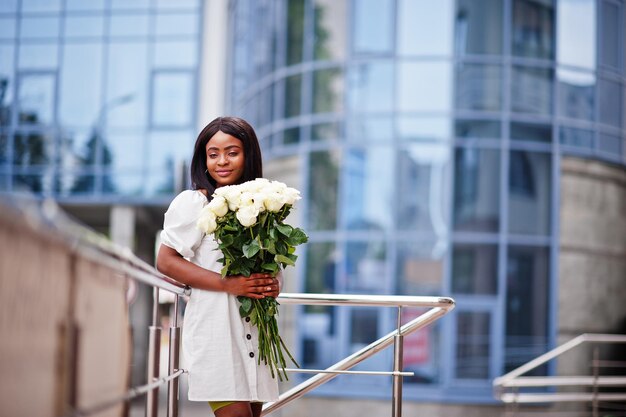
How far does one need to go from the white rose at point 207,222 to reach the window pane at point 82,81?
73.3 ft

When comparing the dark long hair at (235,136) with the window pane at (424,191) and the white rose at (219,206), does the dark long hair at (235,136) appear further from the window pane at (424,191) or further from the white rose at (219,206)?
the window pane at (424,191)

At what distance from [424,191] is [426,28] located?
111 inches

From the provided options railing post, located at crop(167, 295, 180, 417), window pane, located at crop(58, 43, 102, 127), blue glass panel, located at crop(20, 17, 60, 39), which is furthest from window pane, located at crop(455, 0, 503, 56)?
railing post, located at crop(167, 295, 180, 417)

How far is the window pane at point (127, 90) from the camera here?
24.8 metres

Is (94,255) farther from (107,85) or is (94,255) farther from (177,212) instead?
(107,85)

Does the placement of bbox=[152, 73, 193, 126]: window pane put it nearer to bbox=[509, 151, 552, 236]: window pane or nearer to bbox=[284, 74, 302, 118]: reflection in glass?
bbox=[284, 74, 302, 118]: reflection in glass

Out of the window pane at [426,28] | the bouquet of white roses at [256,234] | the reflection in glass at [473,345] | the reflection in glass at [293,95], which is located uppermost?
the window pane at [426,28]

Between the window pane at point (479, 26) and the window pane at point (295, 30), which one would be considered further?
the window pane at point (295, 30)

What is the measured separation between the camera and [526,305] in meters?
16.1

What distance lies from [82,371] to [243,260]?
1.46 metres

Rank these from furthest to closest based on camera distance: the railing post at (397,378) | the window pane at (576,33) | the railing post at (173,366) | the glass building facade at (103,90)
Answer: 1. the glass building facade at (103,90)
2. the window pane at (576,33)
3. the railing post at (397,378)
4. the railing post at (173,366)

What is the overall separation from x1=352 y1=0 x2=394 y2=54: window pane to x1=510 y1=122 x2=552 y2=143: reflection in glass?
2570 mm

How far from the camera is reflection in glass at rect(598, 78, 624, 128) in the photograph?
17000mm

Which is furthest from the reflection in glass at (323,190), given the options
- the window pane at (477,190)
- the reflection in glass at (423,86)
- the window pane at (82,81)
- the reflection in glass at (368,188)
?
the window pane at (82,81)
